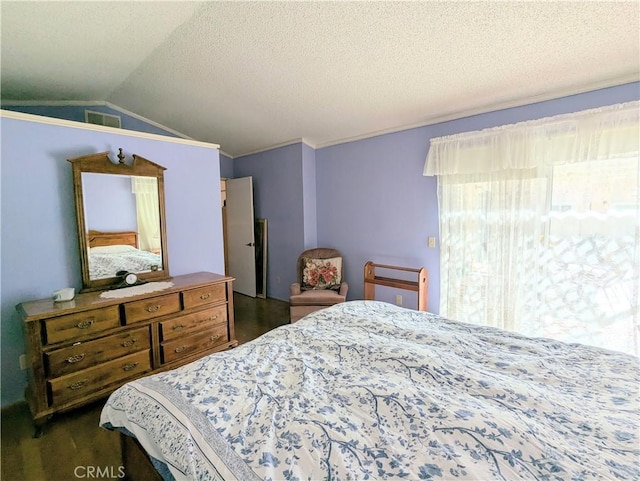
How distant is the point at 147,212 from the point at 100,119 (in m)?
1.57

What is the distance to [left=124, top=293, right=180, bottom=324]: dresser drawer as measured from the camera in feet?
6.94

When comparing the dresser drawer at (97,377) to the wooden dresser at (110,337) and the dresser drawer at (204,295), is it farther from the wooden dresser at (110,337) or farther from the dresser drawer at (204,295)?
the dresser drawer at (204,295)

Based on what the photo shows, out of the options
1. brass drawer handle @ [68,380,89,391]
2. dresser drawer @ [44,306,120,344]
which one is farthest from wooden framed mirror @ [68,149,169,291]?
brass drawer handle @ [68,380,89,391]

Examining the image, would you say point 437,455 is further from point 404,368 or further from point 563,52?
point 563,52

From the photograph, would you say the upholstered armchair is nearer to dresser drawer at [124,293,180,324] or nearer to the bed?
dresser drawer at [124,293,180,324]

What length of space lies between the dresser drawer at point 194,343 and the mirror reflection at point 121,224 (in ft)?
2.40

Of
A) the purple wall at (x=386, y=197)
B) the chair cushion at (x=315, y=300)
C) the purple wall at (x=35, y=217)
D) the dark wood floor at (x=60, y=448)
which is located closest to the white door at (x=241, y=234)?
the purple wall at (x=386, y=197)

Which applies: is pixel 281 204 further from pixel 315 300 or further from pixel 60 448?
pixel 60 448

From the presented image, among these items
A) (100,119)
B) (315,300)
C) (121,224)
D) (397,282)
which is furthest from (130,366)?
(100,119)

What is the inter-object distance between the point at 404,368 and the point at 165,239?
7.99 ft

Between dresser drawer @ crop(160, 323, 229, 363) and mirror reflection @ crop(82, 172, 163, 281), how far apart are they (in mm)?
732

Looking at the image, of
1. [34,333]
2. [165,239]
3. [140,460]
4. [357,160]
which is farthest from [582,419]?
[357,160]

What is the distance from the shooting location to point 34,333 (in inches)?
68.3

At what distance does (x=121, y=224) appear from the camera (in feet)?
8.05
